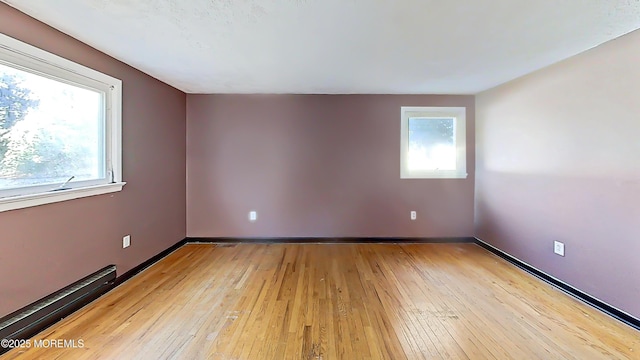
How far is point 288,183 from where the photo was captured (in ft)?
14.5

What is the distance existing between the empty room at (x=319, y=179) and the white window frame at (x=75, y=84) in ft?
0.06

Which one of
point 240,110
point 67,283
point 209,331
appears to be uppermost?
point 240,110

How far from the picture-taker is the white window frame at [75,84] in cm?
193

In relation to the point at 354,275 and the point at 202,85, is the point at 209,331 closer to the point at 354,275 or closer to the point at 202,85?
the point at 354,275

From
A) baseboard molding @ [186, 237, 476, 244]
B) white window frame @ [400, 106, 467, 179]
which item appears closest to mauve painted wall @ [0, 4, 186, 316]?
baseboard molding @ [186, 237, 476, 244]

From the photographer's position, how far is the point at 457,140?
14.7ft

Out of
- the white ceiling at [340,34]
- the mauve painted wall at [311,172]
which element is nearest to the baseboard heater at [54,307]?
the mauve painted wall at [311,172]

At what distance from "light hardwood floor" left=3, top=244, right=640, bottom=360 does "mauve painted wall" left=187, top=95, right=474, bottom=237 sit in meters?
0.94

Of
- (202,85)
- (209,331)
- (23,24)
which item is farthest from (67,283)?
(202,85)

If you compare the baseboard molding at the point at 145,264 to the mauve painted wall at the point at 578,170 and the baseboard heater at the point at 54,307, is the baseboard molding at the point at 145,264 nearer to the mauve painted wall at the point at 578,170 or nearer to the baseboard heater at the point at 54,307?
the baseboard heater at the point at 54,307

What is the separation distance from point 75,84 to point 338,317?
9.01 feet

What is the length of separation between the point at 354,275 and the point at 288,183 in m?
1.74

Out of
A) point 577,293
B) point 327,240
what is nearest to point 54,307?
point 327,240

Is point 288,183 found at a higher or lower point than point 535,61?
lower
